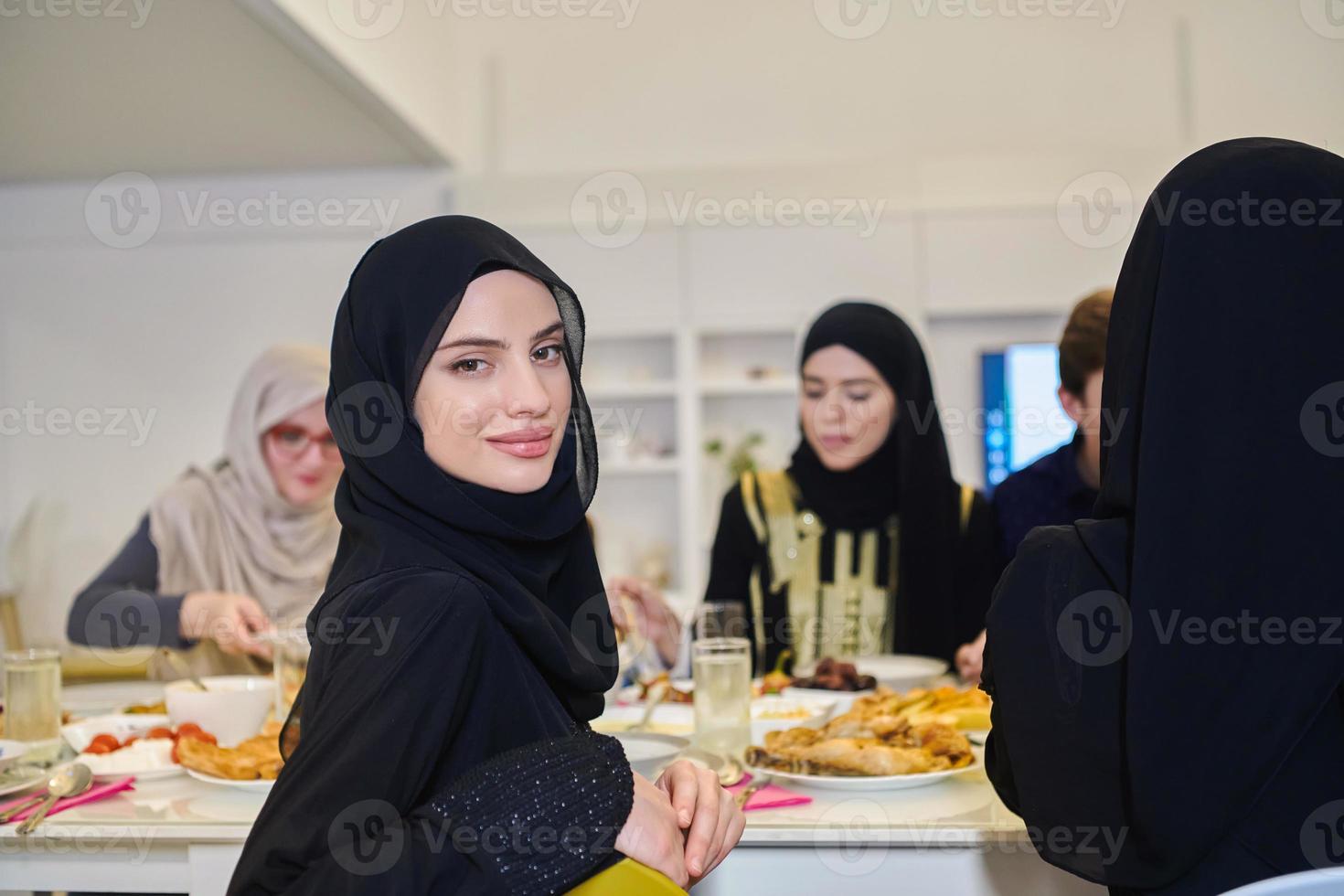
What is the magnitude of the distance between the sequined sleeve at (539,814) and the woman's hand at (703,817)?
84mm

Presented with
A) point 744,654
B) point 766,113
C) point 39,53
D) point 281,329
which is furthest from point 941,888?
point 281,329

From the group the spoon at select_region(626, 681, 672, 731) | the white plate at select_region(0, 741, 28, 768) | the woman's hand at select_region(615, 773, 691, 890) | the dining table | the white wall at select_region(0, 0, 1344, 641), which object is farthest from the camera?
the white wall at select_region(0, 0, 1344, 641)

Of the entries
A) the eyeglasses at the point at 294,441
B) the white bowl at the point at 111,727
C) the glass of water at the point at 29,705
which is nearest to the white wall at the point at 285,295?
the eyeglasses at the point at 294,441

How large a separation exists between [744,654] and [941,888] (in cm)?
39

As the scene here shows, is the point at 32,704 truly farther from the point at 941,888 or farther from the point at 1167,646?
the point at 1167,646

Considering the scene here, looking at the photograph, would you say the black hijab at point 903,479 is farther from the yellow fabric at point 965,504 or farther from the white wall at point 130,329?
the white wall at point 130,329

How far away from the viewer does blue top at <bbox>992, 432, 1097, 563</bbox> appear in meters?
2.34

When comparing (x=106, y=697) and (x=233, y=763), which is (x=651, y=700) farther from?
(x=106, y=697)

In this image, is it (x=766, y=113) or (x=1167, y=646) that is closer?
(x=1167, y=646)

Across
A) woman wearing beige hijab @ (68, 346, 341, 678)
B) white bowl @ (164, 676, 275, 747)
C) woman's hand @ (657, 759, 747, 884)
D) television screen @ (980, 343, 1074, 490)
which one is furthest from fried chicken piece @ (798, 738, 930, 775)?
television screen @ (980, 343, 1074, 490)

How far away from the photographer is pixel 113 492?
4.85 meters

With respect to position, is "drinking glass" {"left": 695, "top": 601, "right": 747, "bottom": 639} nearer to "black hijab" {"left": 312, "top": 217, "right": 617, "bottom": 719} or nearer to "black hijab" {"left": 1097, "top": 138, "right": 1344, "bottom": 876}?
"black hijab" {"left": 312, "top": 217, "right": 617, "bottom": 719}

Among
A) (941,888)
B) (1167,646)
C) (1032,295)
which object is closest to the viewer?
(1167,646)

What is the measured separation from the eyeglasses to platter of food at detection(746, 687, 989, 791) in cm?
169
